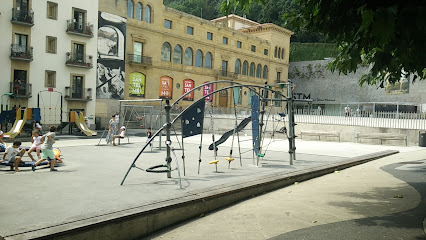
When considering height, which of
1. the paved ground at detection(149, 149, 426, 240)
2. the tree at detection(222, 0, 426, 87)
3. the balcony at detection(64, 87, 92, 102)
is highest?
the balcony at detection(64, 87, 92, 102)

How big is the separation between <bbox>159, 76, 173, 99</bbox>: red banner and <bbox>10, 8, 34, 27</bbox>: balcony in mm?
17369

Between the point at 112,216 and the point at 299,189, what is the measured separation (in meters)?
5.38

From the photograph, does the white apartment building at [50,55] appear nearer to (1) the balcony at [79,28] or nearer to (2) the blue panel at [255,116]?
(1) the balcony at [79,28]

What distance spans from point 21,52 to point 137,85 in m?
13.7

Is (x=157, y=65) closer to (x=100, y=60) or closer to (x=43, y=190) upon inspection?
(x=100, y=60)

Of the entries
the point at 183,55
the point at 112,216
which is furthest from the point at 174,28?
the point at 112,216

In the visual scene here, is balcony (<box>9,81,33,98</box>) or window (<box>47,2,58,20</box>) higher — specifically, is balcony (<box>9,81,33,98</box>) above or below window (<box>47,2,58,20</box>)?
below

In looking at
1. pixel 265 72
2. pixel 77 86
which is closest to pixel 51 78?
pixel 77 86

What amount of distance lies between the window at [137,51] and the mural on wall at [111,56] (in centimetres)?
189

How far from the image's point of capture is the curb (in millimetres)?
4809

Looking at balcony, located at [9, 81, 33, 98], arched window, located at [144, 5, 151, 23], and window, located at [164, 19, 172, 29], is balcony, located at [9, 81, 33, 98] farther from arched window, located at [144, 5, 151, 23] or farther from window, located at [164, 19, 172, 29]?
window, located at [164, 19, 172, 29]

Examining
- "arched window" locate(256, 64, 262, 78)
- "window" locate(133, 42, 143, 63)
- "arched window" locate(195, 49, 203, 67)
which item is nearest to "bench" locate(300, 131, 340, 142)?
"window" locate(133, 42, 143, 63)

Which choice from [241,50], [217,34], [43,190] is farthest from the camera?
[241,50]

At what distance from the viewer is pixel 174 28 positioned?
4688 centimetres
